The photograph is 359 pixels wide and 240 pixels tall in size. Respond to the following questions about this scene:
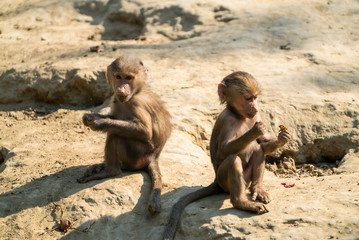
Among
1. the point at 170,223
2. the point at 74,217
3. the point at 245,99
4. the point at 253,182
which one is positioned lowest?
the point at 74,217

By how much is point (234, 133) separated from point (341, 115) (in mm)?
2543

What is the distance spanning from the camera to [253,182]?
4.82 m

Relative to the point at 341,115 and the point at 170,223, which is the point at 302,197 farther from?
the point at 341,115

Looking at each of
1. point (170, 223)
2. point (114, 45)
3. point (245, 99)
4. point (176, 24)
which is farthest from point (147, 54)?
point (170, 223)

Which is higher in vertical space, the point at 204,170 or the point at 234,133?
the point at 234,133

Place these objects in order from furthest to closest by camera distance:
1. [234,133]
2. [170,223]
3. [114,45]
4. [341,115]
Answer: [114,45] < [341,115] < [234,133] < [170,223]

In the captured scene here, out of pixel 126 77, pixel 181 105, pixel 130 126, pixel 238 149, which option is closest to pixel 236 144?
pixel 238 149

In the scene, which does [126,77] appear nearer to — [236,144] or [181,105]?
[181,105]

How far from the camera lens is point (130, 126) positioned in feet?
17.9

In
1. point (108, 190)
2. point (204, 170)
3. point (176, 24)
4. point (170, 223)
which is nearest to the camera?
point (170, 223)

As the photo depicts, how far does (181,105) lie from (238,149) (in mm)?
2730

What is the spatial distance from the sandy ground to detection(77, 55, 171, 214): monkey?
0.17m

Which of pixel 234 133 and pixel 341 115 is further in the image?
pixel 341 115

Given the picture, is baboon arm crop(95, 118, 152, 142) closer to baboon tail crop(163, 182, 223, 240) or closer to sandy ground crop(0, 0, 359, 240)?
sandy ground crop(0, 0, 359, 240)
